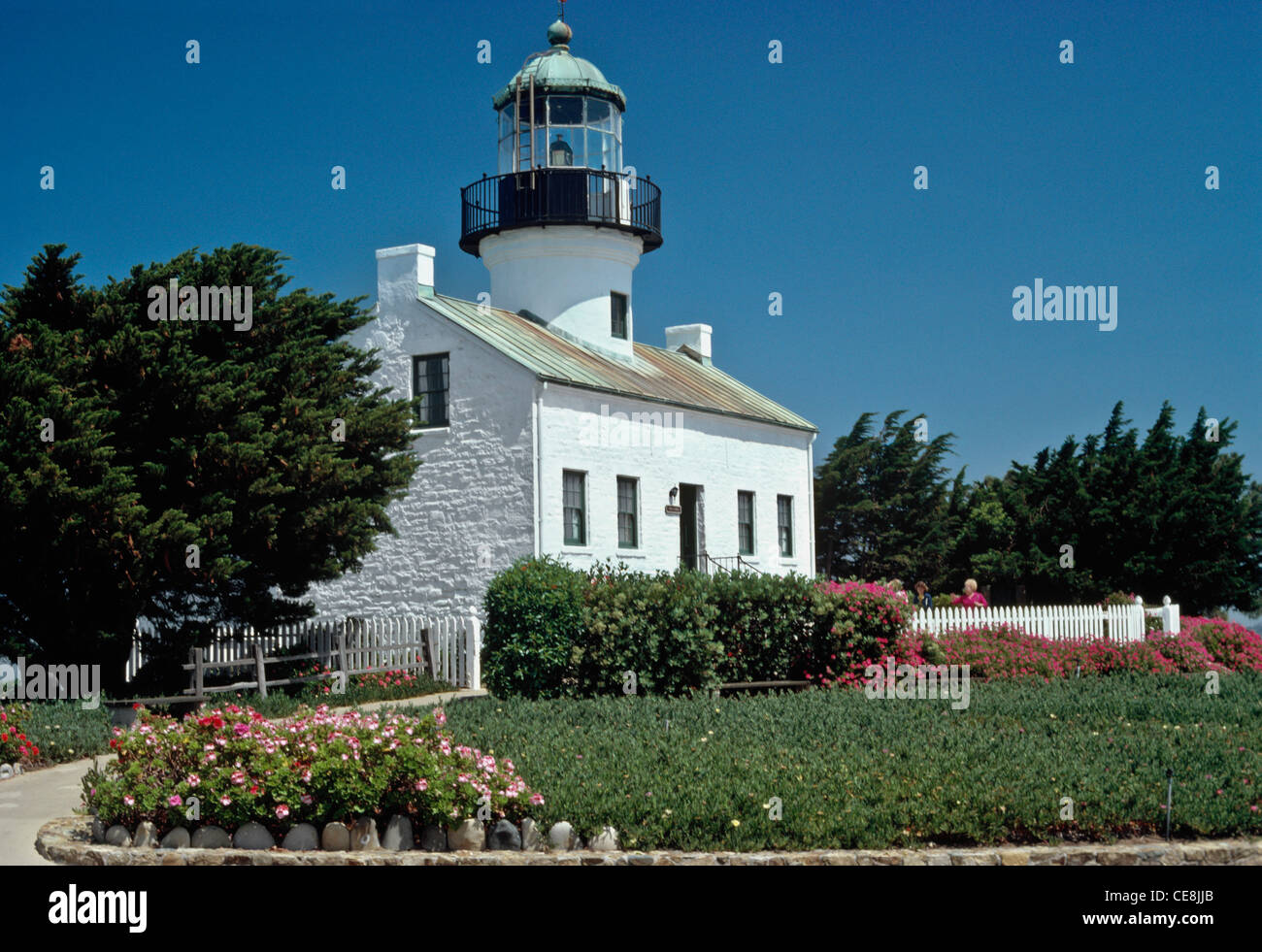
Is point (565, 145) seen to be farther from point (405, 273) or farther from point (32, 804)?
point (32, 804)

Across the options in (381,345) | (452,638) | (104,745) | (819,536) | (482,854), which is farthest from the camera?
(819,536)

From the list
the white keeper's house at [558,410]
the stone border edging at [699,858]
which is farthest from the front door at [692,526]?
the stone border edging at [699,858]

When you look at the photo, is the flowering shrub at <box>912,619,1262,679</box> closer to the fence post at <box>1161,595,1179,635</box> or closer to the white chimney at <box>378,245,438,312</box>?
the fence post at <box>1161,595,1179,635</box>

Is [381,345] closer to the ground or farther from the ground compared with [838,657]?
farther from the ground

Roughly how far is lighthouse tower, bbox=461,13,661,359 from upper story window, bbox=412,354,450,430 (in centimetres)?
389

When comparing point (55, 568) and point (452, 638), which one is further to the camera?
point (452, 638)

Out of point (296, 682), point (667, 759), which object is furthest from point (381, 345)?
point (667, 759)

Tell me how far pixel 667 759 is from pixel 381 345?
1688 centimetres

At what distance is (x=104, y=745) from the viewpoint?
13.9 m

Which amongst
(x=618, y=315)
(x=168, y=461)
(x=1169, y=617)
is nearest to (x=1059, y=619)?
(x=1169, y=617)

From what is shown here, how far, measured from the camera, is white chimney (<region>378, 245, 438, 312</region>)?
26.0 metres
